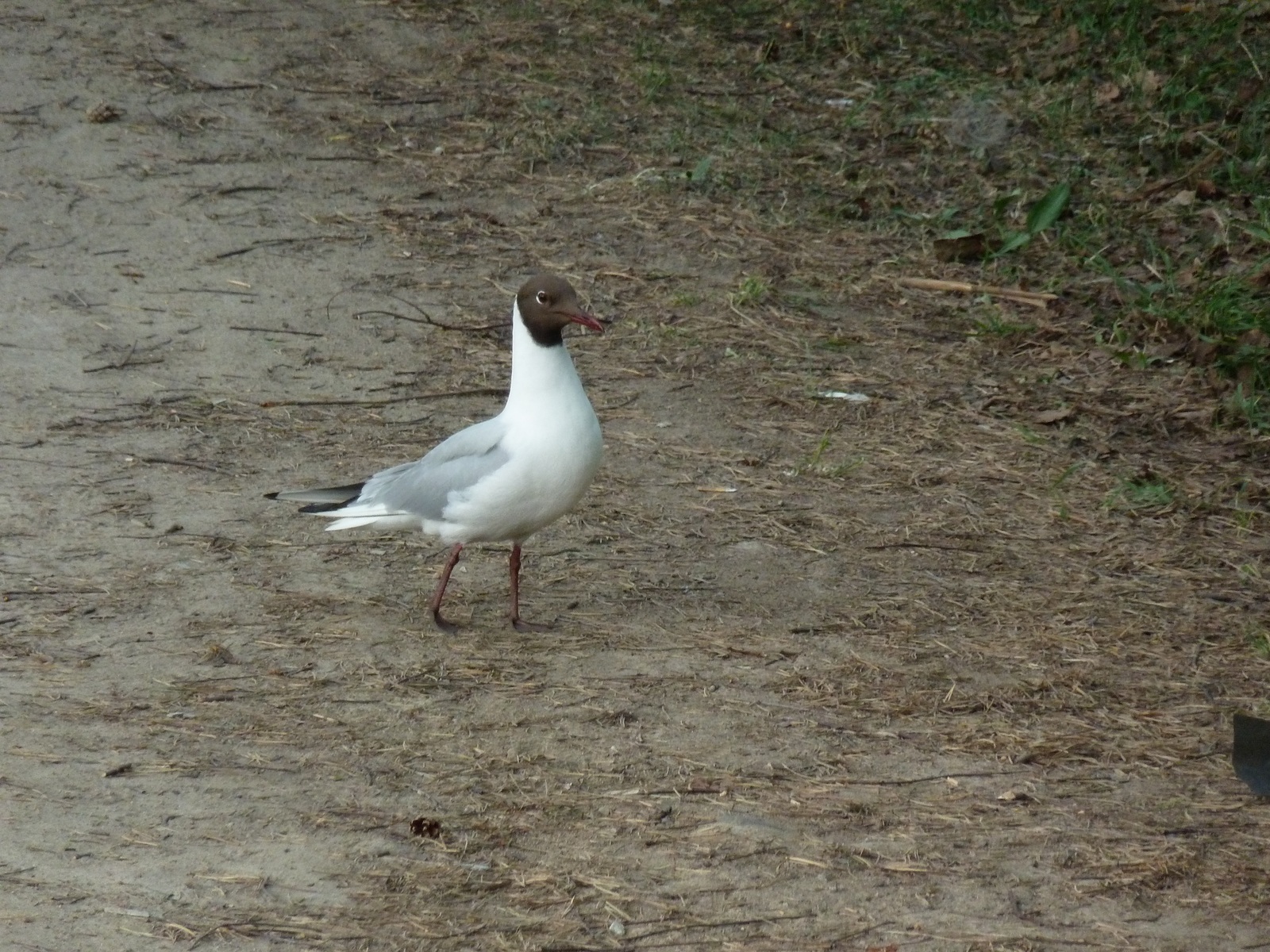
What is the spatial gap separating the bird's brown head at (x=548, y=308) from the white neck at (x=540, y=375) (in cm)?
2

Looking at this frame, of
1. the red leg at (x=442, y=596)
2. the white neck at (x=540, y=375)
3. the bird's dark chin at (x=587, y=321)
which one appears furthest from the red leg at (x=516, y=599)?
the bird's dark chin at (x=587, y=321)

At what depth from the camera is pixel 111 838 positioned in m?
3.47

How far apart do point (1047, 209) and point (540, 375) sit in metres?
4.07

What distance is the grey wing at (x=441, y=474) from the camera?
4453 mm

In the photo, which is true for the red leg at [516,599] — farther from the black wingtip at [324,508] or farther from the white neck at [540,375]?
the black wingtip at [324,508]

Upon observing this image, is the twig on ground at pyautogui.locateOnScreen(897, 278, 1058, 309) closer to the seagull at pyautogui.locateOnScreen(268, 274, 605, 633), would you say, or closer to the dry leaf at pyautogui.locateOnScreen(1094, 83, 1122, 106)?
the dry leaf at pyautogui.locateOnScreen(1094, 83, 1122, 106)

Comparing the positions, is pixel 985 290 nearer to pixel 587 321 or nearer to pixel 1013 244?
pixel 1013 244

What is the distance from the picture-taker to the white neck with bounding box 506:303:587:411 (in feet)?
14.5

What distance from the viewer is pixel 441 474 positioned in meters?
4.53

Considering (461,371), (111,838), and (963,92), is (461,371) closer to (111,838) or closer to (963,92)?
(111,838)

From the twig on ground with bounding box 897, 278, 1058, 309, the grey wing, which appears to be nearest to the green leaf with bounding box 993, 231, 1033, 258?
the twig on ground with bounding box 897, 278, 1058, 309

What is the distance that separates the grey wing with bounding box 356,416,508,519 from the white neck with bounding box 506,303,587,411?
12cm

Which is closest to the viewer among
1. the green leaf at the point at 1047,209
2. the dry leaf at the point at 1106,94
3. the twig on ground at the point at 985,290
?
the twig on ground at the point at 985,290

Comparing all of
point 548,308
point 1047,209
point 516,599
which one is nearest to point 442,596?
point 516,599
